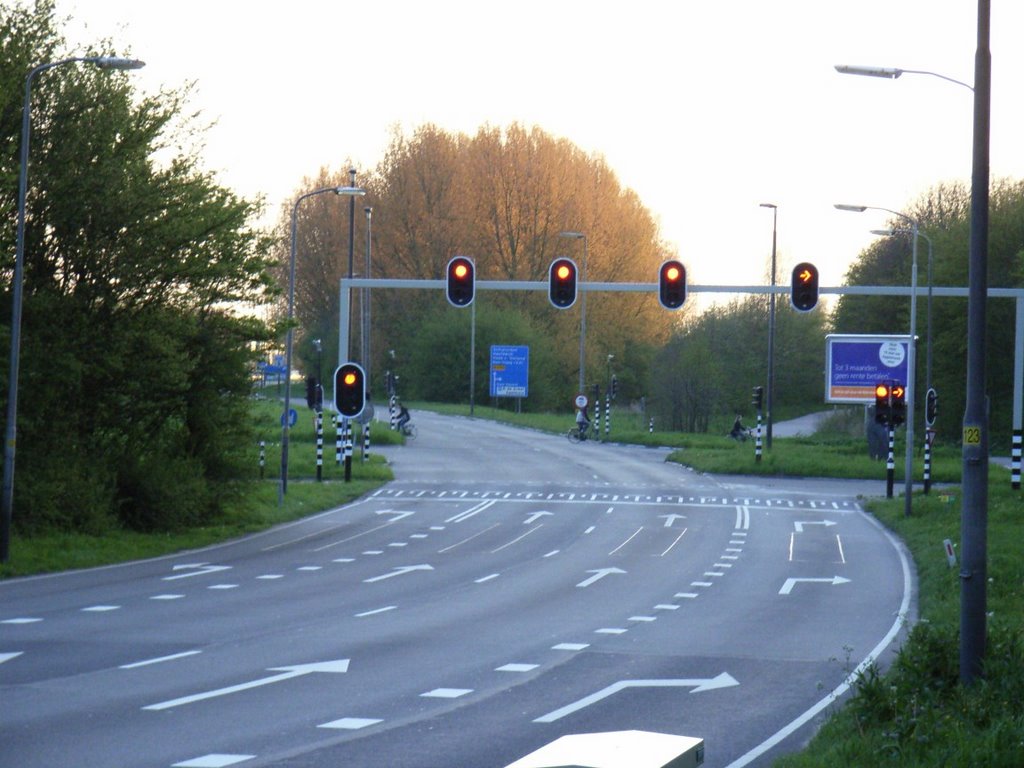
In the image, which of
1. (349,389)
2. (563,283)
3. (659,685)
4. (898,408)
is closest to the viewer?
(659,685)

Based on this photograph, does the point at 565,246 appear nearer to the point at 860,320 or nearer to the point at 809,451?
the point at 860,320

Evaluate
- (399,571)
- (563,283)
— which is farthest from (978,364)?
(563,283)

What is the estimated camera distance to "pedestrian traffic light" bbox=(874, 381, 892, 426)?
34.0 meters

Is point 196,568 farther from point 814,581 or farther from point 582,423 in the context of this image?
point 582,423

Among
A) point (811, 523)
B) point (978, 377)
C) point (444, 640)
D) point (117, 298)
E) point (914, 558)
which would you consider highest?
point (117, 298)

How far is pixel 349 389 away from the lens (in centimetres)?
2708

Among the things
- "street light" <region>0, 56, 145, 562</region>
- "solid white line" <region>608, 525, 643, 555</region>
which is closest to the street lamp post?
"street light" <region>0, 56, 145, 562</region>

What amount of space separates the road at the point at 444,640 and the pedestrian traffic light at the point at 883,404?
2596 mm

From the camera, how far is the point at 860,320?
75.9 m

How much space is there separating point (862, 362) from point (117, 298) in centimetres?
3743

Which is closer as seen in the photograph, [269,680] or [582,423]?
[269,680]

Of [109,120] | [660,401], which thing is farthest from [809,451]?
[109,120]

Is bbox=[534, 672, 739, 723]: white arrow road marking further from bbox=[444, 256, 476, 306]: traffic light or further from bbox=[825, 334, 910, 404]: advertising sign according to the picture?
bbox=[825, 334, 910, 404]: advertising sign

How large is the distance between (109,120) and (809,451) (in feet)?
120
